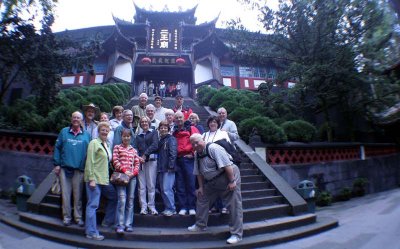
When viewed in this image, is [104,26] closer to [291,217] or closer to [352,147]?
[352,147]

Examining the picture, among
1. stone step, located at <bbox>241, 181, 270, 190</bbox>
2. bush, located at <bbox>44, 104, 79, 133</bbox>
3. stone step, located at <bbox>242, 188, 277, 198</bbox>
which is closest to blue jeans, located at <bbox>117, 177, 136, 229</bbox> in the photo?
stone step, located at <bbox>242, 188, 277, 198</bbox>

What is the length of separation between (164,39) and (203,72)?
4.02 metres

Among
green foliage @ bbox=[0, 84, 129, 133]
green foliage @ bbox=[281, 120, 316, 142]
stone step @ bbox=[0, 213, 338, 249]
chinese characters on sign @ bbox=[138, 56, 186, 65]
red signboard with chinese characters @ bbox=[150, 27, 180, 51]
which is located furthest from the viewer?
red signboard with chinese characters @ bbox=[150, 27, 180, 51]

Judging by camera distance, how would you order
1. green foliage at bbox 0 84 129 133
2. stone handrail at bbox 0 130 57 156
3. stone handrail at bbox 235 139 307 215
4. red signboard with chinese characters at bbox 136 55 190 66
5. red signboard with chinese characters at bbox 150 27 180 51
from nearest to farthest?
1. stone handrail at bbox 235 139 307 215
2. stone handrail at bbox 0 130 57 156
3. green foliage at bbox 0 84 129 133
4. red signboard with chinese characters at bbox 136 55 190 66
5. red signboard with chinese characters at bbox 150 27 180 51

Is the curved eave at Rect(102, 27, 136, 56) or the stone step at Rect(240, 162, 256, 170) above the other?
the curved eave at Rect(102, 27, 136, 56)

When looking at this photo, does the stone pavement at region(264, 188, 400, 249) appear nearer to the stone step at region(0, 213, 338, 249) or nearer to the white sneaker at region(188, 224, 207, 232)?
the stone step at region(0, 213, 338, 249)

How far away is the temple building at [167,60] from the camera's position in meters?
A: 20.4

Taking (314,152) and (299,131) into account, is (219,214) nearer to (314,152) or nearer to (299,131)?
(299,131)

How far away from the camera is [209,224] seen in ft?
15.4

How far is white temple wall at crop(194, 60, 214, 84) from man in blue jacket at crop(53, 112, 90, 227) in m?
17.5

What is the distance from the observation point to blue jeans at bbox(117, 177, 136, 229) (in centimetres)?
420

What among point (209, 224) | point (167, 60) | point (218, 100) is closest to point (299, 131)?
point (209, 224)

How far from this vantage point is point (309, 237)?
471 cm

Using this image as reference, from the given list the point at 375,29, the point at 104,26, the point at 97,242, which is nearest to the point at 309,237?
the point at 97,242
